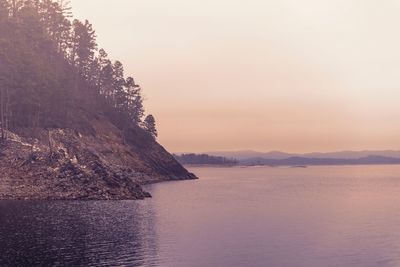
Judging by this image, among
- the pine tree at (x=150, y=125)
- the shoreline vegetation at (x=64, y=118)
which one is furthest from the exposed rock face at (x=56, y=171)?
the pine tree at (x=150, y=125)

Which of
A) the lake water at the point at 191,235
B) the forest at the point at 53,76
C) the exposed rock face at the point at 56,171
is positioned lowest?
the lake water at the point at 191,235

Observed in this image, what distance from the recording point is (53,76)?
116750mm

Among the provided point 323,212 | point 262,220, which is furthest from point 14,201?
point 323,212

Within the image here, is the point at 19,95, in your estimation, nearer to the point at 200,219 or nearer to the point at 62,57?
the point at 62,57

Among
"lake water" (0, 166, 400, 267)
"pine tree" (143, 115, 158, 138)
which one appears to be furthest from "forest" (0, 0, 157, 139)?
"lake water" (0, 166, 400, 267)

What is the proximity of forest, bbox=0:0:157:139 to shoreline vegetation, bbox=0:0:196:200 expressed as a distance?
25cm

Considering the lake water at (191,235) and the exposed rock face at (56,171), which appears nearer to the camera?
the lake water at (191,235)

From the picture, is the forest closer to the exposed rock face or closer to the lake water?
the exposed rock face

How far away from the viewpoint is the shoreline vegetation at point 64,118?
92250 mm

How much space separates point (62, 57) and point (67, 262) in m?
120

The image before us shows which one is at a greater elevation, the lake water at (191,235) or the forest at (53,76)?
the forest at (53,76)

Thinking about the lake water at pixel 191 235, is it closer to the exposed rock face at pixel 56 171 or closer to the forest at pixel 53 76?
the exposed rock face at pixel 56 171

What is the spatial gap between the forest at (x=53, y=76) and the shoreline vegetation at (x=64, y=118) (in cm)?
25

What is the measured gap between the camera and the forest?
353 ft
